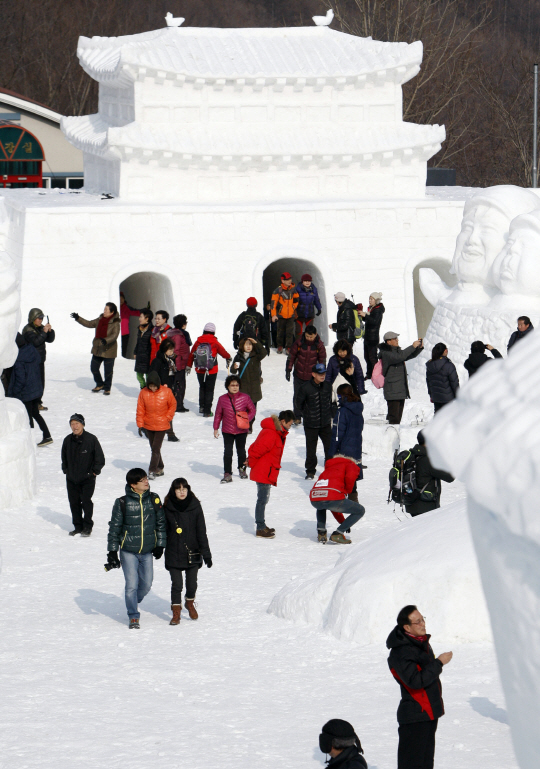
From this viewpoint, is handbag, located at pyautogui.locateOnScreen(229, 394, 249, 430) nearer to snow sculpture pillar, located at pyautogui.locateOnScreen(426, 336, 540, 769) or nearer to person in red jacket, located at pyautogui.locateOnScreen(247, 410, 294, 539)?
person in red jacket, located at pyautogui.locateOnScreen(247, 410, 294, 539)

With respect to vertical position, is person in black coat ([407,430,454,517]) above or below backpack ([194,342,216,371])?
below

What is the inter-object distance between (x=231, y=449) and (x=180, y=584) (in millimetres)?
4072

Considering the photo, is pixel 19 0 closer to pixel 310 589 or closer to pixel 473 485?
pixel 310 589

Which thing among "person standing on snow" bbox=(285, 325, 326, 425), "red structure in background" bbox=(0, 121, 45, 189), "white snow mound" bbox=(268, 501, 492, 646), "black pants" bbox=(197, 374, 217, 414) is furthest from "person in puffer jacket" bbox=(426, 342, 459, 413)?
"red structure in background" bbox=(0, 121, 45, 189)

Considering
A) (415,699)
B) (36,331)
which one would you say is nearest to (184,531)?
(415,699)

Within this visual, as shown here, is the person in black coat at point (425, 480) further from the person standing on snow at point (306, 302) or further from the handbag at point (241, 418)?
the person standing on snow at point (306, 302)

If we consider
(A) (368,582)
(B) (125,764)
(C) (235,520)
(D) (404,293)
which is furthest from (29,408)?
(D) (404,293)

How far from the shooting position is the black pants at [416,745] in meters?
5.77

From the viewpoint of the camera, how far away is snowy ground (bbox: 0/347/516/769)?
6.88m

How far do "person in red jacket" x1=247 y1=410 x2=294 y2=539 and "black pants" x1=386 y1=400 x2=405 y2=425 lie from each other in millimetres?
3382

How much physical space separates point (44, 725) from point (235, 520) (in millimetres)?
5106

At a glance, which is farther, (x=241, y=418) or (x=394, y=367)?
(x=394, y=367)

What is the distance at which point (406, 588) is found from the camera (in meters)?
8.34

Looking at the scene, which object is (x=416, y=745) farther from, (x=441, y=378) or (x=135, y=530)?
(x=441, y=378)
